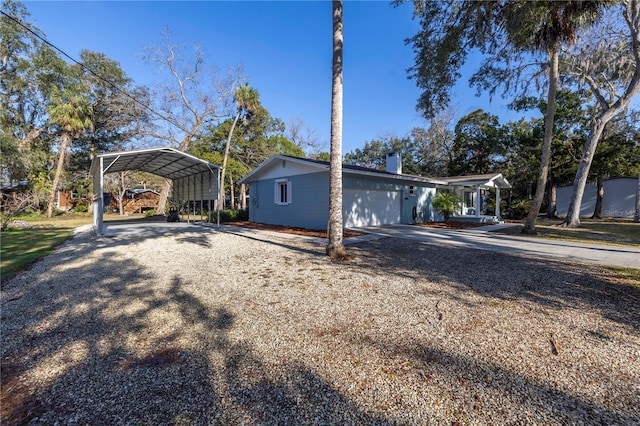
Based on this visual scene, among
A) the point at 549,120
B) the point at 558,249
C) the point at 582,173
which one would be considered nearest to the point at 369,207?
the point at 558,249

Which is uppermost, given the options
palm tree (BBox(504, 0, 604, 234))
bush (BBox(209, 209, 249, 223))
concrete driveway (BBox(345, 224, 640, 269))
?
palm tree (BBox(504, 0, 604, 234))

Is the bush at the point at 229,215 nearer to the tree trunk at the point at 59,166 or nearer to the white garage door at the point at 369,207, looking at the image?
the white garage door at the point at 369,207

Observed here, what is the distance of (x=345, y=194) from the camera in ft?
41.7

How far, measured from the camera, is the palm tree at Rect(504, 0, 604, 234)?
21.1ft

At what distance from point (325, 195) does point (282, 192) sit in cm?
368

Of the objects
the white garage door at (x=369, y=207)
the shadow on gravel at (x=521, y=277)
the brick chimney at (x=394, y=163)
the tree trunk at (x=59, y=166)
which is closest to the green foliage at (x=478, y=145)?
the brick chimney at (x=394, y=163)

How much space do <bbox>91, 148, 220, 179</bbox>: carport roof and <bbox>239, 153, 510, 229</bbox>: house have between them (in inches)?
134

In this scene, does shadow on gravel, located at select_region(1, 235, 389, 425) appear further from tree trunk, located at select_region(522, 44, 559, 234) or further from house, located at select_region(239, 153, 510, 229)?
tree trunk, located at select_region(522, 44, 559, 234)

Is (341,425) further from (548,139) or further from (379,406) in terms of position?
(548,139)

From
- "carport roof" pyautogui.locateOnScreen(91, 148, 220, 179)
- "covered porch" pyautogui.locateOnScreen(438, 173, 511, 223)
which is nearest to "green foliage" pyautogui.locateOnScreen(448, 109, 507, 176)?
"covered porch" pyautogui.locateOnScreen(438, 173, 511, 223)

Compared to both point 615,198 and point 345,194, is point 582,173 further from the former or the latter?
point 615,198

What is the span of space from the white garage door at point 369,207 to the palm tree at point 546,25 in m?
6.02

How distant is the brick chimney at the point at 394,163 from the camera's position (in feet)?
56.7

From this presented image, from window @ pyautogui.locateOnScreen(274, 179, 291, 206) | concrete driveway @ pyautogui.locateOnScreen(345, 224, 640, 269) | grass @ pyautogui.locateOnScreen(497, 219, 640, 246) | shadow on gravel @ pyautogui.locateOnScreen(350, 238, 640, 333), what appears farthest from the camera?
window @ pyautogui.locateOnScreen(274, 179, 291, 206)
